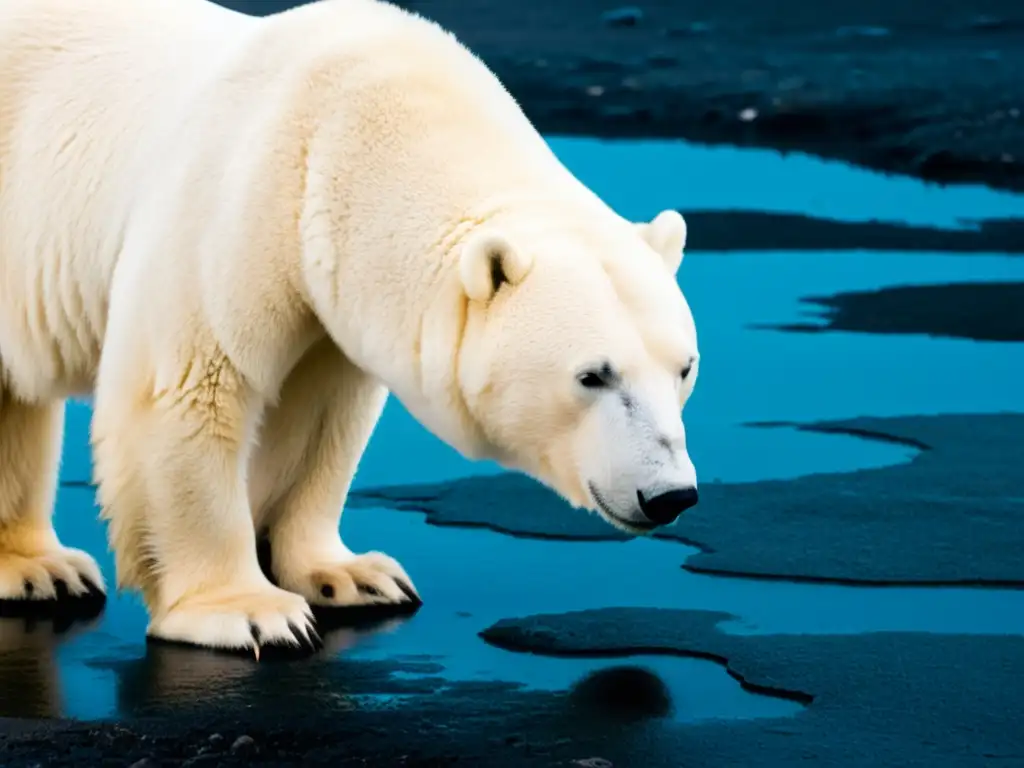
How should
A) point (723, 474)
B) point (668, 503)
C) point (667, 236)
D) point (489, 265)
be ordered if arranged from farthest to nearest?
point (723, 474) → point (667, 236) → point (489, 265) → point (668, 503)

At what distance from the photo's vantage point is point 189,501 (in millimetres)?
4395

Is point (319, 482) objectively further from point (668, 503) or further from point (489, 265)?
point (668, 503)

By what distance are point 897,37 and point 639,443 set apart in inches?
478

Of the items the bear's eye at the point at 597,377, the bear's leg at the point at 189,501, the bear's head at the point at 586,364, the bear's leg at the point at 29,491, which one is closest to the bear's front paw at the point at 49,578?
the bear's leg at the point at 29,491

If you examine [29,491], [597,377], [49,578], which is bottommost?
[49,578]

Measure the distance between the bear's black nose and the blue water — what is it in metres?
0.37

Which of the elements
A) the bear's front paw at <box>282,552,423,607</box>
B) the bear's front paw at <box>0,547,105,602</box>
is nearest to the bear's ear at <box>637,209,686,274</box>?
the bear's front paw at <box>282,552,423,607</box>

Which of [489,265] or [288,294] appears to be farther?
[288,294]

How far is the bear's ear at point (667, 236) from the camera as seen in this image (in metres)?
4.20

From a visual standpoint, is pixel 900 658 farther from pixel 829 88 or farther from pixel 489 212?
pixel 829 88

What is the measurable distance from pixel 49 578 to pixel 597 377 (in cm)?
153

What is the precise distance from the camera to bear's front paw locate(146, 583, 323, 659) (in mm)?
4355

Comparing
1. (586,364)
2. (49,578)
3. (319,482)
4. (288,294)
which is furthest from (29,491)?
(586,364)

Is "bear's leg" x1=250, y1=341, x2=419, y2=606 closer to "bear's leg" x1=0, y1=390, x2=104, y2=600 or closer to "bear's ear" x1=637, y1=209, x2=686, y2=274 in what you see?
"bear's leg" x1=0, y1=390, x2=104, y2=600
